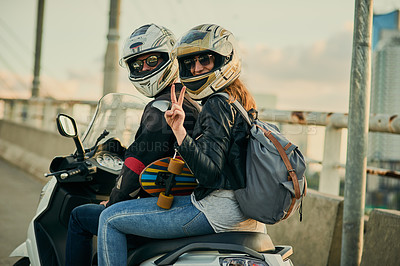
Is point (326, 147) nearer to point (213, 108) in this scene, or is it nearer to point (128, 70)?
point (128, 70)

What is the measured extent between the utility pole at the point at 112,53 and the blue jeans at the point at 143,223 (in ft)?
18.8

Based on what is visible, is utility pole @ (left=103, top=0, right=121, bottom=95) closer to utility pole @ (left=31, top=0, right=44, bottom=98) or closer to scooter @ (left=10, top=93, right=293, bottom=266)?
scooter @ (left=10, top=93, right=293, bottom=266)

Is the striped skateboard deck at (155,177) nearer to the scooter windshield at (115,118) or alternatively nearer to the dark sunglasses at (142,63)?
the dark sunglasses at (142,63)

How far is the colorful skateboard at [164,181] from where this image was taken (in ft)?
8.26

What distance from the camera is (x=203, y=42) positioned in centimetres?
267

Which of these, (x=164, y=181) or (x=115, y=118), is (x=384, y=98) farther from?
(x=164, y=181)

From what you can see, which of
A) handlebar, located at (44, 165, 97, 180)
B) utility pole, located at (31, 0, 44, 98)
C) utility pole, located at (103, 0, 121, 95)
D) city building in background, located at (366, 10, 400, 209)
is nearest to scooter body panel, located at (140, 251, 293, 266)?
handlebar, located at (44, 165, 97, 180)

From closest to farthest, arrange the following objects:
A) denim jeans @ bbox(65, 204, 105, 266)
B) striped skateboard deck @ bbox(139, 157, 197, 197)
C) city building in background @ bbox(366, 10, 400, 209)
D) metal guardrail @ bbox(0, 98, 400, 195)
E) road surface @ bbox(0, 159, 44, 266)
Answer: striped skateboard deck @ bbox(139, 157, 197, 197), denim jeans @ bbox(65, 204, 105, 266), metal guardrail @ bbox(0, 98, 400, 195), road surface @ bbox(0, 159, 44, 266), city building in background @ bbox(366, 10, 400, 209)

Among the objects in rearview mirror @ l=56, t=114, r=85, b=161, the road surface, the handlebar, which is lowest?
the road surface

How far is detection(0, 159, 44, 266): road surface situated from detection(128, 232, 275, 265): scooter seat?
8.80 ft

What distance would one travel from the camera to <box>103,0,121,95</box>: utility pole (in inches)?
321

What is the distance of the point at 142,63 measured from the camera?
3211mm

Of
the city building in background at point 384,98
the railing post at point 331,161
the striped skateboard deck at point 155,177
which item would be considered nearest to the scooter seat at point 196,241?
the striped skateboard deck at point 155,177

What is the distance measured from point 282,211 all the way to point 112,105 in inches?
62.2
